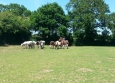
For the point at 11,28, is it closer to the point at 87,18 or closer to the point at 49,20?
the point at 49,20

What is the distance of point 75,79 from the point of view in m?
10.6

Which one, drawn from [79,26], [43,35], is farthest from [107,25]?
[43,35]

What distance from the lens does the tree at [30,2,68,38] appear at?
4719 cm

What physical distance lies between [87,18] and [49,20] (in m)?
8.34

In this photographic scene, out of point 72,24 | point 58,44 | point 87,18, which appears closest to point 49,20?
point 72,24

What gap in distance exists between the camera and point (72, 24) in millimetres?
49250

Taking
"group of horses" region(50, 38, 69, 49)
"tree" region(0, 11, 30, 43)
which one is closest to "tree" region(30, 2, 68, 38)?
"tree" region(0, 11, 30, 43)

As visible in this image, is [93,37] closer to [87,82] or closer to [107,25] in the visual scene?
[107,25]

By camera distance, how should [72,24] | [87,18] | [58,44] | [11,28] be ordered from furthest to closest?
1. [72,24]
2. [87,18]
3. [11,28]
4. [58,44]

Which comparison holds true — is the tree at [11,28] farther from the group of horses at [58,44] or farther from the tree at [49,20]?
the group of horses at [58,44]

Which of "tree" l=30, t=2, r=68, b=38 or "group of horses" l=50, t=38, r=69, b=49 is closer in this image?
"group of horses" l=50, t=38, r=69, b=49

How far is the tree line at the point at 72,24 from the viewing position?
1857 inches

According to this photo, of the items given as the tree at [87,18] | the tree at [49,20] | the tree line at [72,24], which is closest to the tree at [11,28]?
the tree line at [72,24]

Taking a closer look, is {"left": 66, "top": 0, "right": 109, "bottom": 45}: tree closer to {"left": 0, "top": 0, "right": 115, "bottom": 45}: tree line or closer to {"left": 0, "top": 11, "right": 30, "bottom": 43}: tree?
{"left": 0, "top": 0, "right": 115, "bottom": 45}: tree line
